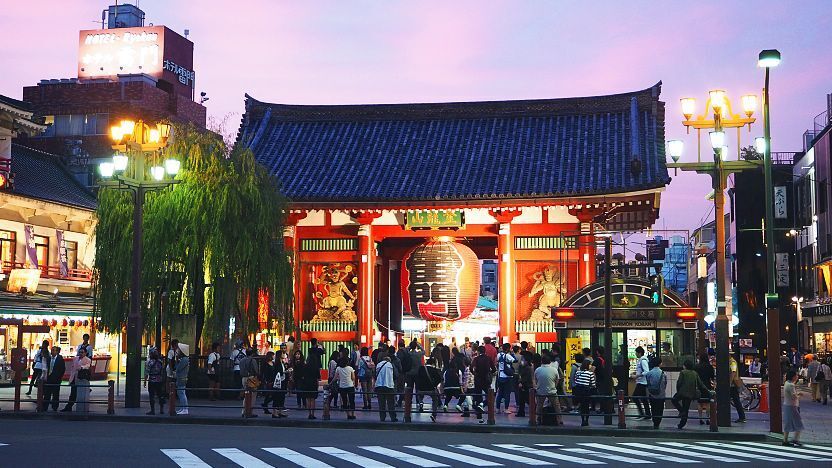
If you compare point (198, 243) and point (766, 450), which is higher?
point (198, 243)

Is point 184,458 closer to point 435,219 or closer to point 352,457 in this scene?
point 352,457

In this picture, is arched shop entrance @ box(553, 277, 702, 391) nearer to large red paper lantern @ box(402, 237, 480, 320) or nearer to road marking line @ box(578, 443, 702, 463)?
large red paper lantern @ box(402, 237, 480, 320)

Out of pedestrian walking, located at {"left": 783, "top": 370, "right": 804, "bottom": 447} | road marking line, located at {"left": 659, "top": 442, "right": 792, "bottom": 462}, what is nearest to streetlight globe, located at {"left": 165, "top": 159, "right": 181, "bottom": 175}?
road marking line, located at {"left": 659, "top": 442, "right": 792, "bottom": 462}

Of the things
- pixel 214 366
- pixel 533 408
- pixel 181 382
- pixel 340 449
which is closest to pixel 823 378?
pixel 533 408

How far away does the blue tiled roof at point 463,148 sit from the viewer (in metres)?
34.8

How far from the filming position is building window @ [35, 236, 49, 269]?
46.7 meters

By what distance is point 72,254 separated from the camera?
4925 cm

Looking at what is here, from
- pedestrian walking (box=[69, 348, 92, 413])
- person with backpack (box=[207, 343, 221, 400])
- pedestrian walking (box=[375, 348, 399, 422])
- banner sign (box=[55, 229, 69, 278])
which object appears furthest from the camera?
banner sign (box=[55, 229, 69, 278])

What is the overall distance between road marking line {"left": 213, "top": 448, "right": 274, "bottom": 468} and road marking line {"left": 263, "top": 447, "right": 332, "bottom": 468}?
50 cm

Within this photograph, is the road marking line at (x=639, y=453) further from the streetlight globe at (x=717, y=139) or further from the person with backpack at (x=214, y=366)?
the person with backpack at (x=214, y=366)

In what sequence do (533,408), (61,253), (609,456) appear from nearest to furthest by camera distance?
(609,456), (533,408), (61,253)

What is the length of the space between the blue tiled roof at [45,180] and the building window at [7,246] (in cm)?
181

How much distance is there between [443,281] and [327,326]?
4.83 meters

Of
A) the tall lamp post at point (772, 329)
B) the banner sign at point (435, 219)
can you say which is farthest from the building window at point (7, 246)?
the tall lamp post at point (772, 329)
